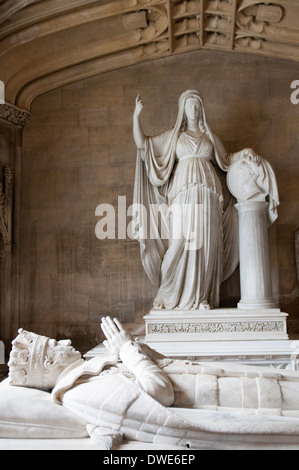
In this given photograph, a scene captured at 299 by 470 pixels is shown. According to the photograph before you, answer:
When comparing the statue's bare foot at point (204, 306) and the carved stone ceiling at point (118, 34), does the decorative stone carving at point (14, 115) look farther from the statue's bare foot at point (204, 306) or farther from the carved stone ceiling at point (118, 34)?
the statue's bare foot at point (204, 306)

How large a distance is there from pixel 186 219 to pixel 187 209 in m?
0.12

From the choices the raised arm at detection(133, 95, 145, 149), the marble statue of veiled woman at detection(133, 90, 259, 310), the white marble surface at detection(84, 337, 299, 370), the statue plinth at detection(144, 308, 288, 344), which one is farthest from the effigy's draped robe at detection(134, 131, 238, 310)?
the white marble surface at detection(84, 337, 299, 370)

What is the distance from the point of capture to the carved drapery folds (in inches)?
253

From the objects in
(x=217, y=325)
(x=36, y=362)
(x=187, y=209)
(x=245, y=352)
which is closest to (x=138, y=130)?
(x=187, y=209)

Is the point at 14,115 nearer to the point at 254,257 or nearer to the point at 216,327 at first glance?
the point at 254,257

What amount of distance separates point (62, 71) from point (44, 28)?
81 cm

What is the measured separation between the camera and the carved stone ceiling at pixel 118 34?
6.25 metres

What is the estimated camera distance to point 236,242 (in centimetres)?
607

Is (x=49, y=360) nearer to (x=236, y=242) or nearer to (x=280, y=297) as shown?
(x=236, y=242)

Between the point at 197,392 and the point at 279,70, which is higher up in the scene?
the point at 279,70

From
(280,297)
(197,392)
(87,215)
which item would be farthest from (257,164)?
(197,392)
